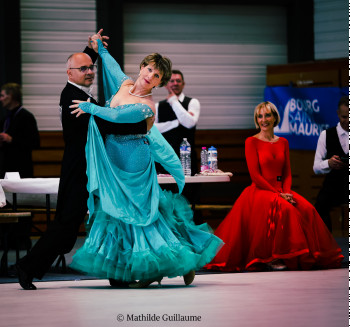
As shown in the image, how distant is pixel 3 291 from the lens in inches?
212

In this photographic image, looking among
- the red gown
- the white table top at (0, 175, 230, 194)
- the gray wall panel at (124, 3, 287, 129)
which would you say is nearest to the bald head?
the white table top at (0, 175, 230, 194)

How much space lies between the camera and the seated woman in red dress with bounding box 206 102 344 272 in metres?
6.47

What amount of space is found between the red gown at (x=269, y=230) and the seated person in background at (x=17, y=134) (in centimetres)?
243

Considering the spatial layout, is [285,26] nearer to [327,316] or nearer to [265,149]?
[265,149]

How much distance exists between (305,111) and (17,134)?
334 cm

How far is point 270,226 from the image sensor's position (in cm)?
655

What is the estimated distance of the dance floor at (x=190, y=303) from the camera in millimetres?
4109

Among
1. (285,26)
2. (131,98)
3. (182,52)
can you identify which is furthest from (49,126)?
(131,98)

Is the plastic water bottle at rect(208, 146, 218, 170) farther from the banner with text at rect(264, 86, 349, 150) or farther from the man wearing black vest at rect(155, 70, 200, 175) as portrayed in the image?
the banner with text at rect(264, 86, 349, 150)

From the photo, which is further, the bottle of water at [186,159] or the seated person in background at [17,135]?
the seated person in background at [17,135]

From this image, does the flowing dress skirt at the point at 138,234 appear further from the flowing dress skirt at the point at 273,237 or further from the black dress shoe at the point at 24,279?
the flowing dress skirt at the point at 273,237

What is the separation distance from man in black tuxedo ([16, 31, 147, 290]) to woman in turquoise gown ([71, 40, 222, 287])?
7cm

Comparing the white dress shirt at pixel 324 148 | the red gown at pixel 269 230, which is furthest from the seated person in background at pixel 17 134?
the white dress shirt at pixel 324 148

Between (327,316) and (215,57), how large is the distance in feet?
21.6
